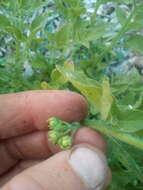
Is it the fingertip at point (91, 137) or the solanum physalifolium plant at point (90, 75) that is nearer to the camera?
the solanum physalifolium plant at point (90, 75)

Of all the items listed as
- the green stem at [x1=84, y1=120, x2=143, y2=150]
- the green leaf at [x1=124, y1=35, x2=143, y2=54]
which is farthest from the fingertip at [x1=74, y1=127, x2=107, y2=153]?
the green leaf at [x1=124, y1=35, x2=143, y2=54]

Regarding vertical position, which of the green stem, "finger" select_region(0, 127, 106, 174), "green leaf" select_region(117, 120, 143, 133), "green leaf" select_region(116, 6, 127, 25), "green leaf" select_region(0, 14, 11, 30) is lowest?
"finger" select_region(0, 127, 106, 174)

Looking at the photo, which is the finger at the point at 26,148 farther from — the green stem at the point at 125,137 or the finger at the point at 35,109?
the green stem at the point at 125,137

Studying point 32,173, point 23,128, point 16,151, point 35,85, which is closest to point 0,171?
point 16,151

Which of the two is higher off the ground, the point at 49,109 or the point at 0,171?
the point at 49,109

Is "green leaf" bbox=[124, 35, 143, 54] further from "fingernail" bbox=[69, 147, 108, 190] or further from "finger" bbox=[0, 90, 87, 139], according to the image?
"fingernail" bbox=[69, 147, 108, 190]

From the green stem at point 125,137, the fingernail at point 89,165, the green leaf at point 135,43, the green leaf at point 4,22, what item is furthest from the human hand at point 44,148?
the green leaf at point 135,43

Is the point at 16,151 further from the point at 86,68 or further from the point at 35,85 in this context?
the point at 86,68

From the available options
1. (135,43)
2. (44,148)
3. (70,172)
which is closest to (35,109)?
(44,148)
